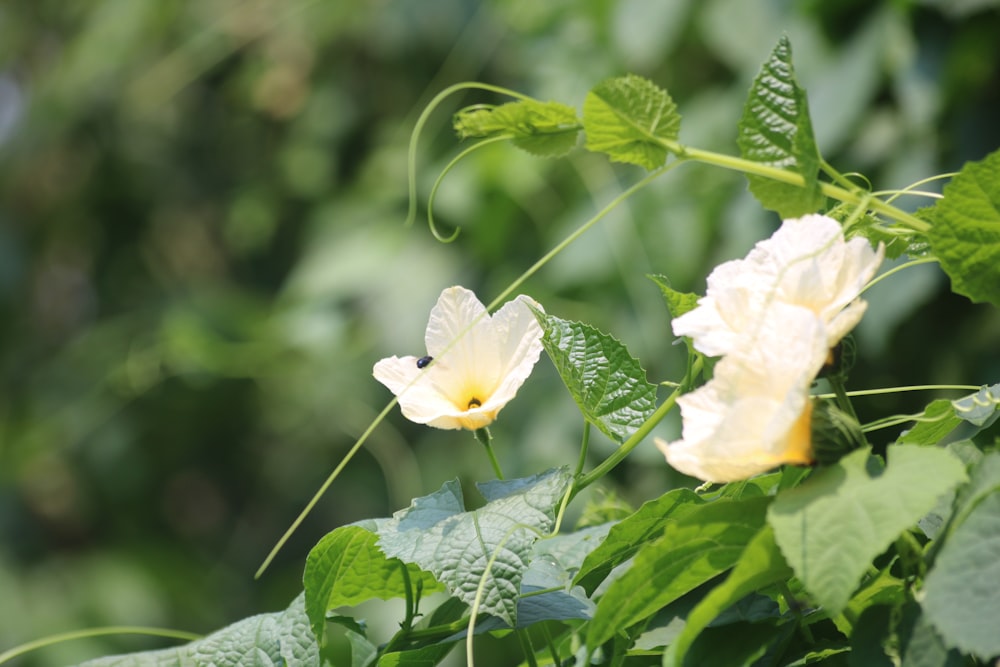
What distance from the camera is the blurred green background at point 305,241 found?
2.58 ft

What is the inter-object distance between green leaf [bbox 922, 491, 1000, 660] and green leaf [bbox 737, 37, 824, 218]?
9 cm

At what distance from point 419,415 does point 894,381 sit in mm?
588

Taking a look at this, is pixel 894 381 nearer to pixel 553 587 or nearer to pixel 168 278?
pixel 553 587

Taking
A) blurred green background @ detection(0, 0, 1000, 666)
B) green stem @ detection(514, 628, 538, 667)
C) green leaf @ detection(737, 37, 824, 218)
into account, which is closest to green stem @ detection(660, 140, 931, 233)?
green leaf @ detection(737, 37, 824, 218)

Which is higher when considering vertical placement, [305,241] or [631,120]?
[631,120]

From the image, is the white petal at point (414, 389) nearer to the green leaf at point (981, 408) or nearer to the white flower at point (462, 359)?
the white flower at point (462, 359)

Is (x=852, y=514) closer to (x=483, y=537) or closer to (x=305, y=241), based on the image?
(x=483, y=537)

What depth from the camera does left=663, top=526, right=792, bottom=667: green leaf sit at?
209 millimetres

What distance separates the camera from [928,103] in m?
0.73

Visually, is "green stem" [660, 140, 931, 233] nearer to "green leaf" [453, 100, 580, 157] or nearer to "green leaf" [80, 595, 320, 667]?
"green leaf" [453, 100, 580, 157]

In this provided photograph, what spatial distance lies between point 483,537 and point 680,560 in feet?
0.16

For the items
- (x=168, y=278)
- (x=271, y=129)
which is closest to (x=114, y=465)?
(x=168, y=278)

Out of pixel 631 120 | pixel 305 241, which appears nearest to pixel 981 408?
pixel 631 120

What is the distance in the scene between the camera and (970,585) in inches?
7.8
